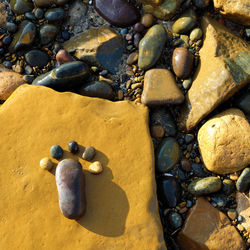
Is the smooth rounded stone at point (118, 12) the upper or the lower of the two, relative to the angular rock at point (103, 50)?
upper

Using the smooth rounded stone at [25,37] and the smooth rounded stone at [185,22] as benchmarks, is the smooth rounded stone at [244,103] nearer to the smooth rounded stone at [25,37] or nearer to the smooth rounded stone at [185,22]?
the smooth rounded stone at [185,22]

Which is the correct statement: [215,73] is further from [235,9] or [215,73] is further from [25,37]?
[25,37]

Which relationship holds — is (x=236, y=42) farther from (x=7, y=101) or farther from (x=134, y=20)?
(x=7, y=101)

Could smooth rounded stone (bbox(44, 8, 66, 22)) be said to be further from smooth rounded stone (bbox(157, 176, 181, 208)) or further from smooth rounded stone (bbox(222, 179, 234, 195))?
smooth rounded stone (bbox(222, 179, 234, 195))

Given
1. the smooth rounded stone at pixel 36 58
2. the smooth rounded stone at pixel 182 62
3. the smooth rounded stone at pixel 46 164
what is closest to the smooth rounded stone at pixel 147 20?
the smooth rounded stone at pixel 182 62

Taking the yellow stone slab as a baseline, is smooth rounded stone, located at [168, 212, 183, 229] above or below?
below

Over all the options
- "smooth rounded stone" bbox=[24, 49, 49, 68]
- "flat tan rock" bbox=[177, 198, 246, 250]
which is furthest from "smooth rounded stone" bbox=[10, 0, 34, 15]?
"flat tan rock" bbox=[177, 198, 246, 250]
